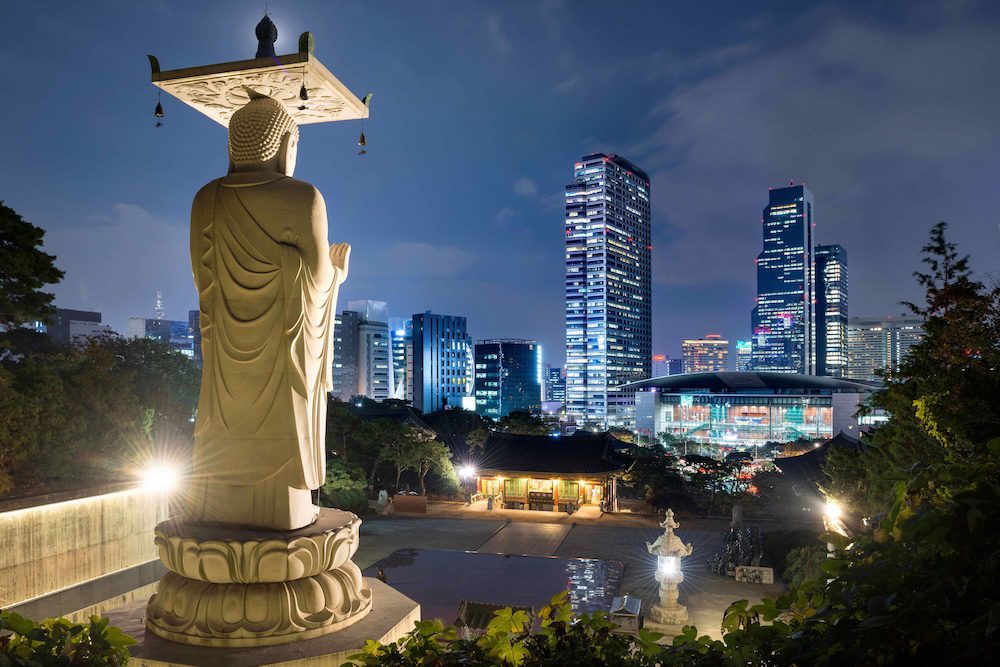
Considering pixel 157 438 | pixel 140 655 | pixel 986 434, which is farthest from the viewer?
pixel 157 438

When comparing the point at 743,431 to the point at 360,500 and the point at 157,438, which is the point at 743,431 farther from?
the point at 157,438

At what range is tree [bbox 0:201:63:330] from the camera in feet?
39.7

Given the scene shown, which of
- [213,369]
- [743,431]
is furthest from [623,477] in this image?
[743,431]

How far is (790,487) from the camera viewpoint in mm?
23188

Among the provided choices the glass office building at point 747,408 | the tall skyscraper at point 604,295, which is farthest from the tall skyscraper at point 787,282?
the glass office building at point 747,408

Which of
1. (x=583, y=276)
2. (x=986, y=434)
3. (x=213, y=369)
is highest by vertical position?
(x=583, y=276)

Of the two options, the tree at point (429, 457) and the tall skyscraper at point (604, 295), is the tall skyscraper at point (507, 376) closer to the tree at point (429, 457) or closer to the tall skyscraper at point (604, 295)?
the tall skyscraper at point (604, 295)

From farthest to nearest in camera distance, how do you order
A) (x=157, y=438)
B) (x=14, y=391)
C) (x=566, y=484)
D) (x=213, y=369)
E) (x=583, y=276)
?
(x=583, y=276), (x=566, y=484), (x=157, y=438), (x=14, y=391), (x=213, y=369)

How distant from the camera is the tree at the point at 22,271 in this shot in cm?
1210

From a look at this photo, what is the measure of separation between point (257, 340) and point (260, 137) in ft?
6.38

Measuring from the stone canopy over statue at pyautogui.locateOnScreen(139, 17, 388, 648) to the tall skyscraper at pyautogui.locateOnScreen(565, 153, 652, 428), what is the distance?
298 ft

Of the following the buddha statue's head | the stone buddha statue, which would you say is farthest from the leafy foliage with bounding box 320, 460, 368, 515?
the buddha statue's head

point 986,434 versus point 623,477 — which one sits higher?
point 986,434

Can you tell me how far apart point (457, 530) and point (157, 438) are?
9631 mm
